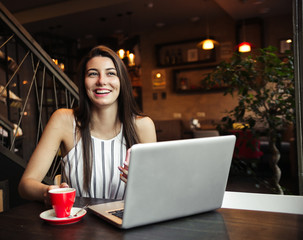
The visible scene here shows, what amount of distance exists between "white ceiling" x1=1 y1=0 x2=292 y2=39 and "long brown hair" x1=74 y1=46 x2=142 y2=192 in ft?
14.5

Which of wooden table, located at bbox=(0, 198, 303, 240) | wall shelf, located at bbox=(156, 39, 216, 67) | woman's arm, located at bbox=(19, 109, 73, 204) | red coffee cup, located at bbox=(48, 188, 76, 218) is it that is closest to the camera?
wooden table, located at bbox=(0, 198, 303, 240)

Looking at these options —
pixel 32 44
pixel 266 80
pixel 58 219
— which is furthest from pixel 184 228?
pixel 32 44

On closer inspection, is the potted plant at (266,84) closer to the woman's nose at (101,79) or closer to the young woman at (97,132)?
the young woman at (97,132)

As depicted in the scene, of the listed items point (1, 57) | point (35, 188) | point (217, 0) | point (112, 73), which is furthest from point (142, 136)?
point (217, 0)

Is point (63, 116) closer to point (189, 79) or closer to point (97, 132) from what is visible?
point (97, 132)

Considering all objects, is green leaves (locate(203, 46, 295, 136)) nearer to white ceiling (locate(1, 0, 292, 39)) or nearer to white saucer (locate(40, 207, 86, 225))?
white saucer (locate(40, 207, 86, 225))

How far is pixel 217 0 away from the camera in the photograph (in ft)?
18.0

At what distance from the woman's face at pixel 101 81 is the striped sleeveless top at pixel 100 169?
20cm

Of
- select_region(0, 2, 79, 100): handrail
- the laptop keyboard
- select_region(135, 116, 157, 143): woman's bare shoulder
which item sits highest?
select_region(0, 2, 79, 100): handrail

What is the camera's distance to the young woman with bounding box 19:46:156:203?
4.95 feet

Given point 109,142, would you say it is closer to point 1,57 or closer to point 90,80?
point 90,80

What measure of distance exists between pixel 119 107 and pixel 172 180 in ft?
2.91

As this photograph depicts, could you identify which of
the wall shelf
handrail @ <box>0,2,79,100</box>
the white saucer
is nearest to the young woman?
the white saucer

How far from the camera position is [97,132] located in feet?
5.28
